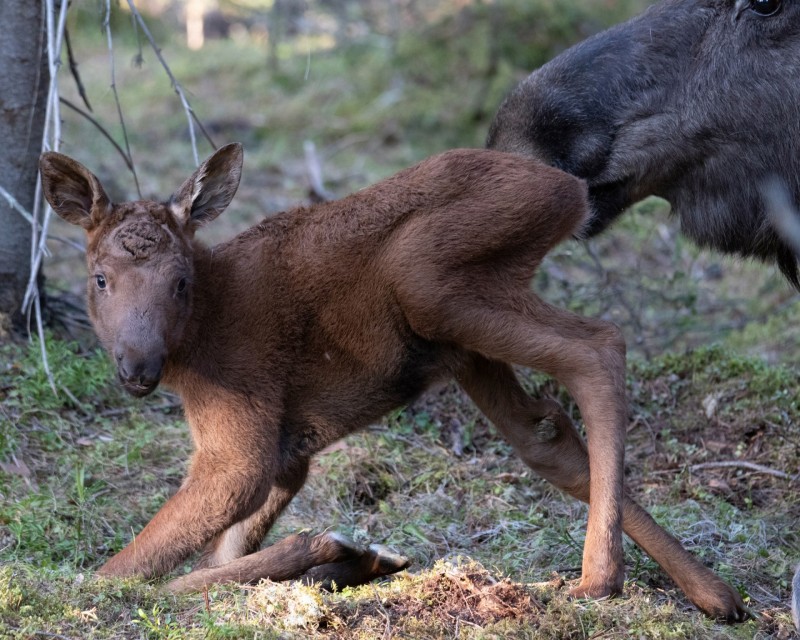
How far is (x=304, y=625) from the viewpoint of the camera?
12.6 feet

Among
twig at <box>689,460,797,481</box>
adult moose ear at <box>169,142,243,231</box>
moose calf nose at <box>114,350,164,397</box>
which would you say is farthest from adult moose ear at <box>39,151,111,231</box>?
twig at <box>689,460,797,481</box>

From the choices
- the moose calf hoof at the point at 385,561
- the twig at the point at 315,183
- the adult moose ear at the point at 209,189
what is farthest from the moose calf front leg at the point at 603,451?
the twig at the point at 315,183

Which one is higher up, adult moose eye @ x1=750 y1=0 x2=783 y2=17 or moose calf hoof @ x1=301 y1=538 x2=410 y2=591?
adult moose eye @ x1=750 y1=0 x2=783 y2=17

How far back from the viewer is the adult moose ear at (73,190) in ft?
15.5

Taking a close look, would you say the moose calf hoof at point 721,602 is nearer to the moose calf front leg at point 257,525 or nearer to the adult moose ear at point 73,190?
the moose calf front leg at point 257,525

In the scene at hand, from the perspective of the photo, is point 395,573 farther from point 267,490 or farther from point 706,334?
point 706,334

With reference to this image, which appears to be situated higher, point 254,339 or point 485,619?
point 254,339

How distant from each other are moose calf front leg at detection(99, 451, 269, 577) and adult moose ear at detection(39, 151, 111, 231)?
134 cm

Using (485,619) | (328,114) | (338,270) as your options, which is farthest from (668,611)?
(328,114)

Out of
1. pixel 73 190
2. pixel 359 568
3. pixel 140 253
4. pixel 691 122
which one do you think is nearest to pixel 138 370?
pixel 140 253

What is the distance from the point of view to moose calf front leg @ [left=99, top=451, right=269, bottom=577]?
4445mm

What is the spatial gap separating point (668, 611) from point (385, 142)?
36.1ft

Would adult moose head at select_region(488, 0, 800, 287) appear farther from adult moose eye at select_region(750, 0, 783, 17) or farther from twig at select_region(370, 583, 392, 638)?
twig at select_region(370, 583, 392, 638)

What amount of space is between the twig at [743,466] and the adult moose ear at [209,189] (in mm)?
3248
